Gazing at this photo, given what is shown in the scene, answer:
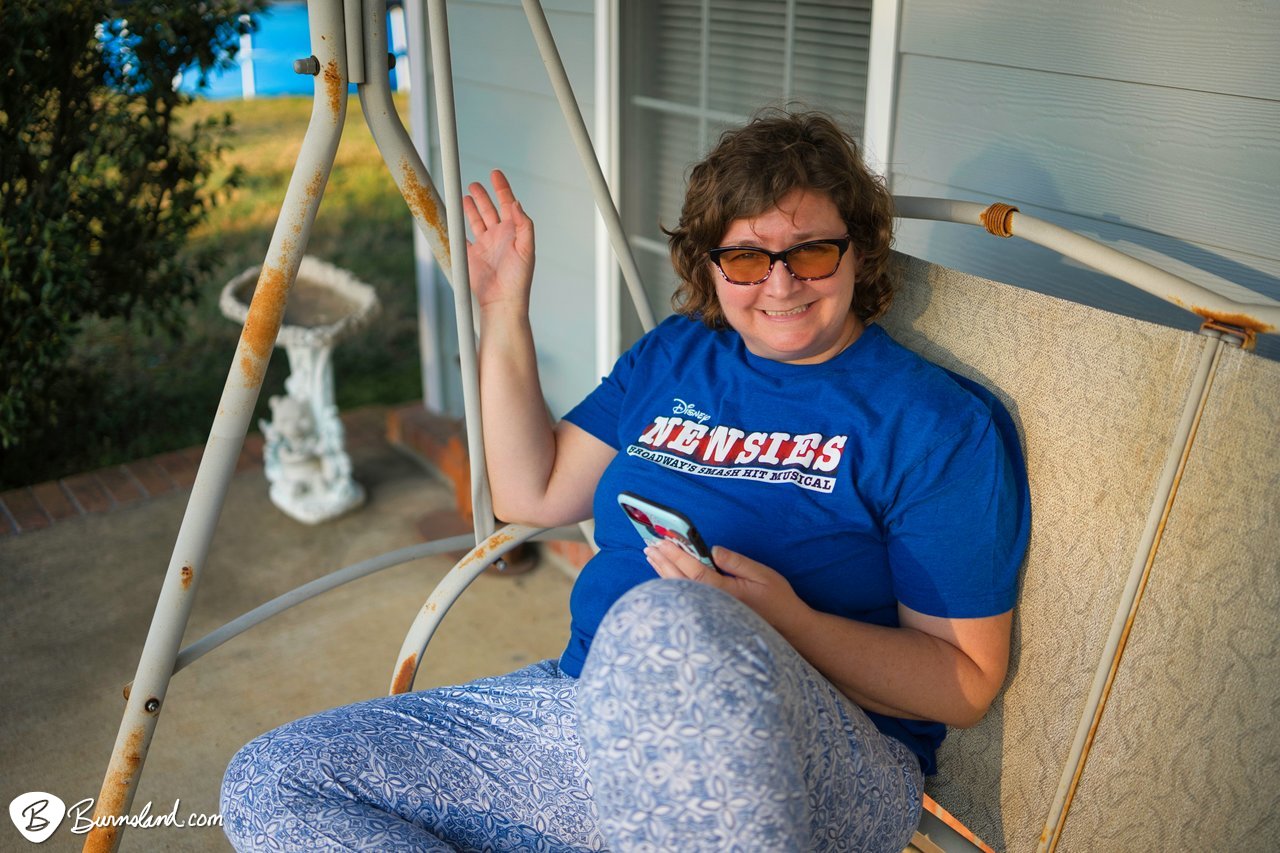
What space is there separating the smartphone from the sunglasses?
1.14ft

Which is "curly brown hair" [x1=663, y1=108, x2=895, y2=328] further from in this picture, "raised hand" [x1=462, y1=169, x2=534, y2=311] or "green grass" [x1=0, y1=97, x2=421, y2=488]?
"green grass" [x1=0, y1=97, x2=421, y2=488]

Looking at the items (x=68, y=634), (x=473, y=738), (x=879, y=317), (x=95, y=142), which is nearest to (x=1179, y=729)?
(x=879, y=317)

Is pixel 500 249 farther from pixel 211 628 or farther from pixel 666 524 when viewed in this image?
pixel 211 628

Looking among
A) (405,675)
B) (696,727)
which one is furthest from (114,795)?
(696,727)

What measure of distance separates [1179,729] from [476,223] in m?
1.18

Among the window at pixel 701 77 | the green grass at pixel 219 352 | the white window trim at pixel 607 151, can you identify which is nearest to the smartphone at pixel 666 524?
the window at pixel 701 77

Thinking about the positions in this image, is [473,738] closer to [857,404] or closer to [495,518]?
[495,518]

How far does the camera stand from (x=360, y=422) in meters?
4.20

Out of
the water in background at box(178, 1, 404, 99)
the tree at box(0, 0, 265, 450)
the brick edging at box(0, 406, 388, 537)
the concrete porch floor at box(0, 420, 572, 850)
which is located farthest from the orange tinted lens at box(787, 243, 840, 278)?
the water in background at box(178, 1, 404, 99)

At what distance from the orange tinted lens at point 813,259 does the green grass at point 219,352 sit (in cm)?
285

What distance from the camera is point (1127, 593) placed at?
4.47 ft

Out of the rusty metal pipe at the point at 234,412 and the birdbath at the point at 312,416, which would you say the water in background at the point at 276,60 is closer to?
the birdbath at the point at 312,416

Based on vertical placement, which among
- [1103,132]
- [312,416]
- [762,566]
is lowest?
[312,416]

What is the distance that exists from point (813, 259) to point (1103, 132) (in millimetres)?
571
